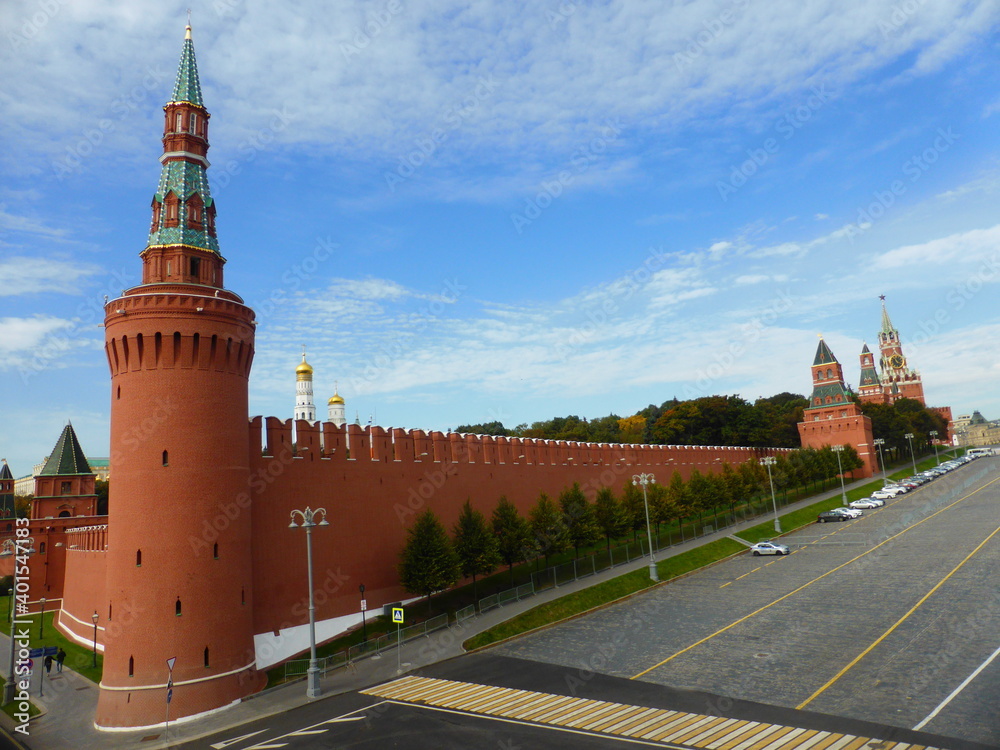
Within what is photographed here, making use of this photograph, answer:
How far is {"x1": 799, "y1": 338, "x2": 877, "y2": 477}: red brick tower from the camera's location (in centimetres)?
8262

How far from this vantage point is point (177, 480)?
23719 millimetres

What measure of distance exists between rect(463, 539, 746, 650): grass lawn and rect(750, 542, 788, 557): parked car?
5.14ft

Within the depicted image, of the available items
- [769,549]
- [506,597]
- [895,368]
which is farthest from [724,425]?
[895,368]

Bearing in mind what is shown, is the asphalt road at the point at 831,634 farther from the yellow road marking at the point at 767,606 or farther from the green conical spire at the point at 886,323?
the green conical spire at the point at 886,323

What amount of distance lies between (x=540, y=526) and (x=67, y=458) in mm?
40913

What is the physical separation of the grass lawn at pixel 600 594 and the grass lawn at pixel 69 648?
17652mm

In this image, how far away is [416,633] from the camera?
1137 inches

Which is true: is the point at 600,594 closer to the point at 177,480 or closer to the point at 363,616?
the point at 363,616

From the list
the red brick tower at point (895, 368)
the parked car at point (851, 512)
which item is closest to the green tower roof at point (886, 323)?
the red brick tower at point (895, 368)

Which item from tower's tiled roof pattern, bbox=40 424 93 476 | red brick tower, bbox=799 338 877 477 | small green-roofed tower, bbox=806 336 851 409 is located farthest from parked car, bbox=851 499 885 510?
tower's tiled roof pattern, bbox=40 424 93 476

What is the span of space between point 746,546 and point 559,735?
3159 centimetres

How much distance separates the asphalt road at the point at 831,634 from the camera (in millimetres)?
18438

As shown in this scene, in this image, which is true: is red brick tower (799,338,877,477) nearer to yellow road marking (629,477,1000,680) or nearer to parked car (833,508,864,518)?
parked car (833,508,864,518)

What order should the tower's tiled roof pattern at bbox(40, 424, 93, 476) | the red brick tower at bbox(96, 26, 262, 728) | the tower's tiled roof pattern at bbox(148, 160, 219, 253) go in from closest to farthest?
the red brick tower at bbox(96, 26, 262, 728), the tower's tiled roof pattern at bbox(148, 160, 219, 253), the tower's tiled roof pattern at bbox(40, 424, 93, 476)
